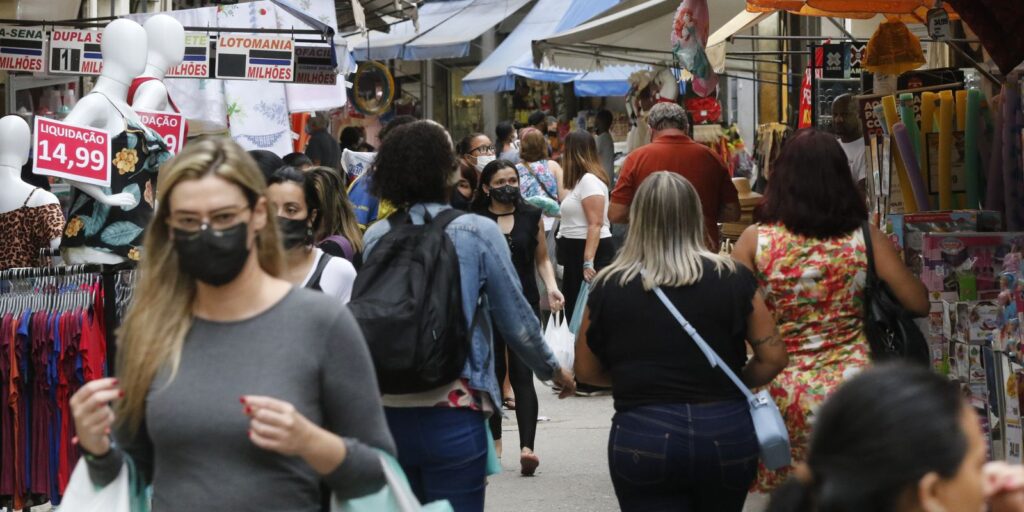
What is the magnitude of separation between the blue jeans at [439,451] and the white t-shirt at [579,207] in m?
6.79

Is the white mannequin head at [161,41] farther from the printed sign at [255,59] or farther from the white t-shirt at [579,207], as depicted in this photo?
the white t-shirt at [579,207]

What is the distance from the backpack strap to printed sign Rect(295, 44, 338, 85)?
8010mm

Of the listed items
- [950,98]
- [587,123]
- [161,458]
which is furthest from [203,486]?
[587,123]

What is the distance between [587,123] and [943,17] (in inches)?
772

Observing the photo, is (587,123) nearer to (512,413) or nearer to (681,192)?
(512,413)

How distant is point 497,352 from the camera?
856cm

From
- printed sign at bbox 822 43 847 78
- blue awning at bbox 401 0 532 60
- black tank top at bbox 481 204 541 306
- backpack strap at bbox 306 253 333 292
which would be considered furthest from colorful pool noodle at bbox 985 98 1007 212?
blue awning at bbox 401 0 532 60

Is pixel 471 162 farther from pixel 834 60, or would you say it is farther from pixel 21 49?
pixel 21 49

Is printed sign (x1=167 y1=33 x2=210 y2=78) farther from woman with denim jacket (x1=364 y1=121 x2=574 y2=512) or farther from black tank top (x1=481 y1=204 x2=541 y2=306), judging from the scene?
woman with denim jacket (x1=364 y1=121 x2=574 y2=512)

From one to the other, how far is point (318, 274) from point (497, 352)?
132 inches

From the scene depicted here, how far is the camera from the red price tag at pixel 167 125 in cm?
900

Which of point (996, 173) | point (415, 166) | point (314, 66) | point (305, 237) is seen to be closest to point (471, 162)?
point (314, 66)

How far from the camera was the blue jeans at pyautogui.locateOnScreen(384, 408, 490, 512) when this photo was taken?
497cm

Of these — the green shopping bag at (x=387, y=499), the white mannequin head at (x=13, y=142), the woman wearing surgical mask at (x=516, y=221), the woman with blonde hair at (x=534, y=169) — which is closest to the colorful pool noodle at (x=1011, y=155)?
the woman wearing surgical mask at (x=516, y=221)
